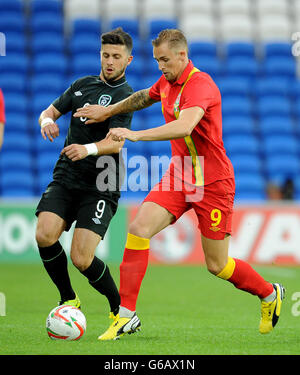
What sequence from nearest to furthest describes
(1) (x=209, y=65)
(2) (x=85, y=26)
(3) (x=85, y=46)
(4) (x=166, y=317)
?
(4) (x=166, y=317) < (3) (x=85, y=46) < (1) (x=209, y=65) < (2) (x=85, y=26)

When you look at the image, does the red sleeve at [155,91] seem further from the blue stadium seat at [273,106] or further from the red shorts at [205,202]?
the blue stadium seat at [273,106]

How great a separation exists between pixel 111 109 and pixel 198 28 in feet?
39.2

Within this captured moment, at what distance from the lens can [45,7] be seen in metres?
17.1

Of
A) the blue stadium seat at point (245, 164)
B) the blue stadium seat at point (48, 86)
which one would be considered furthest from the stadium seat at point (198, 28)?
the blue stadium seat at point (245, 164)

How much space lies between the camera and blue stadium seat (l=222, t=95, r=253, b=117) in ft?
53.7

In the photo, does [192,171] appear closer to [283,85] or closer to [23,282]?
[23,282]

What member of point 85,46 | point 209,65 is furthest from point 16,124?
point 209,65

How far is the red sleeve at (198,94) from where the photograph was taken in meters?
5.59

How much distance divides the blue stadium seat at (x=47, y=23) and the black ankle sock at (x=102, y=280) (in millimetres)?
11528

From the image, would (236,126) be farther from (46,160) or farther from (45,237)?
(45,237)

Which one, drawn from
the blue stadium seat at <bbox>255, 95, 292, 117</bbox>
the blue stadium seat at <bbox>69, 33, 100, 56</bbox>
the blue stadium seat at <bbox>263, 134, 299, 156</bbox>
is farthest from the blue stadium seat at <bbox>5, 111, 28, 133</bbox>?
the blue stadium seat at <bbox>255, 95, 292, 117</bbox>

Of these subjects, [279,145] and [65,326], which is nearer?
[65,326]
